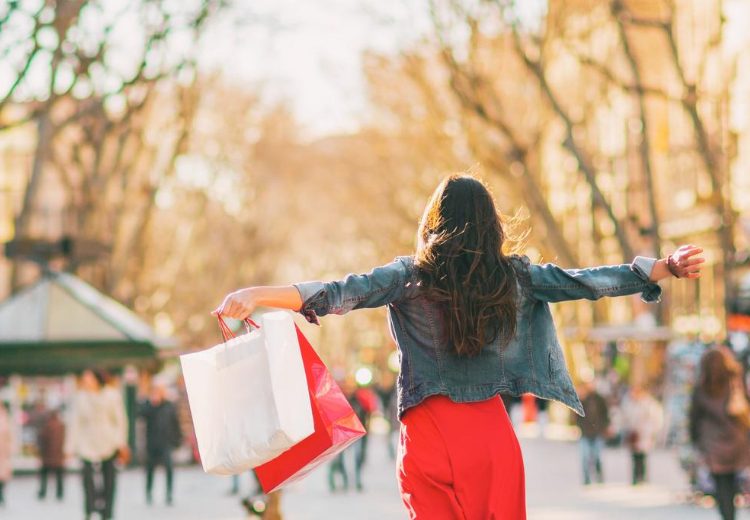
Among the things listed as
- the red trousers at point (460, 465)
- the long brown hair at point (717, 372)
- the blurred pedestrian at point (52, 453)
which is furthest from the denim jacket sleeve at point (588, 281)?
the blurred pedestrian at point (52, 453)

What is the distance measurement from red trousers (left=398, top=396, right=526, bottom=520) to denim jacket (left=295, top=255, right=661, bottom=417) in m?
0.07

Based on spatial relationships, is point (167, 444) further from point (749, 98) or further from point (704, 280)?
point (704, 280)

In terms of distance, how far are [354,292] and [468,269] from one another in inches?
14.6

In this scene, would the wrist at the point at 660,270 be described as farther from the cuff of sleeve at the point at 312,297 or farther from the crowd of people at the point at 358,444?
the cuff of sleeve at the point at 312,297

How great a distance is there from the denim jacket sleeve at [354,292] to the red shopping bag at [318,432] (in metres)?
0.20

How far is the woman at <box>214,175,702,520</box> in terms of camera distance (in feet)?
15.2

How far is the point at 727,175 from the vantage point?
26.3 metres

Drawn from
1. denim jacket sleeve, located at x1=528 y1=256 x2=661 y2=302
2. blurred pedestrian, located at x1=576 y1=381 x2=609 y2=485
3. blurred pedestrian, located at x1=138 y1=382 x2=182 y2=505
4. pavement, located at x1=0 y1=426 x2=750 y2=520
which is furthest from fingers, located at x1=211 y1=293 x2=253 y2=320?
blurred pedestrian, located at x1=576 y1=381 x2=609 y2=485

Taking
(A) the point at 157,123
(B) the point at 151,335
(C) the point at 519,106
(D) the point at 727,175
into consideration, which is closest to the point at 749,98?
(C) the point at 519,106

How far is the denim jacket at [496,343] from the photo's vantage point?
4.71 meters

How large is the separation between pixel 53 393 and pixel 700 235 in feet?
69.9

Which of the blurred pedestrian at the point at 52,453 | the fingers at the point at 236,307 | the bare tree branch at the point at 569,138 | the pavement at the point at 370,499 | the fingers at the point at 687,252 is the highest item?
the bare tree branch at the point at 569,138

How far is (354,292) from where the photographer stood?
15.1ft

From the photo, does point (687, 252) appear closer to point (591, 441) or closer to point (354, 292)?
point (354, 292)
